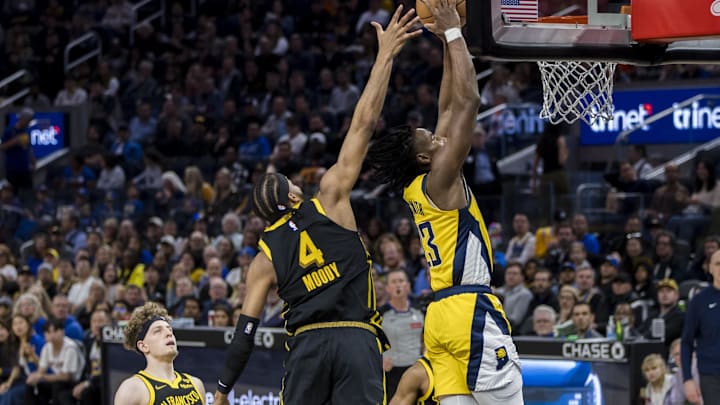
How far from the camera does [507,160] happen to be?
1711 centimetres

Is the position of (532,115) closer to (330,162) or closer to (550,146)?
(550,146)

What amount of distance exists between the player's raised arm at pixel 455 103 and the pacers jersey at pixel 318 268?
24.5 inches

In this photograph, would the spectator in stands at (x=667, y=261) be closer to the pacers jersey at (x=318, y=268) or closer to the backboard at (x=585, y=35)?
the backboard at (x=585, y=35)

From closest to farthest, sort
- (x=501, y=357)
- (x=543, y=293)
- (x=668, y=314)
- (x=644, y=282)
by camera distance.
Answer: (x=501, y=357) → (x=668, y=314) → (x=543, y=293) → (x=644, y=282)

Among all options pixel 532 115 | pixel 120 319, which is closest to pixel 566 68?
pixel 120 319

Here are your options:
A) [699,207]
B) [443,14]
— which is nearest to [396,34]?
[443,14]

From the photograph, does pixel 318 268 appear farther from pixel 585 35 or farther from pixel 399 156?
pixel 585 35

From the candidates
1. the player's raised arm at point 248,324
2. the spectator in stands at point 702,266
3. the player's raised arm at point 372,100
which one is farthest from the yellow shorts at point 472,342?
the spectator in stands at point 702,266

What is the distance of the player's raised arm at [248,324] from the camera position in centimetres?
682

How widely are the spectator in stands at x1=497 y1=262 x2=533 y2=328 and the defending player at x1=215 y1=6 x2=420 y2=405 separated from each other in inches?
219

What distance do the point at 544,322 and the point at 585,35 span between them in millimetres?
4769

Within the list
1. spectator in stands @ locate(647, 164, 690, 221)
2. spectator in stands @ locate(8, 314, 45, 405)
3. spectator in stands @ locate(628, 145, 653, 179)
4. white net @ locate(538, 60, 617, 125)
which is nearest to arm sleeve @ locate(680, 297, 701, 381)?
white net @ locate(538, 60, 617, 125)

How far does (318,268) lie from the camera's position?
686 centimetres

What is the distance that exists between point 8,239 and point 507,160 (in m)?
7.39
